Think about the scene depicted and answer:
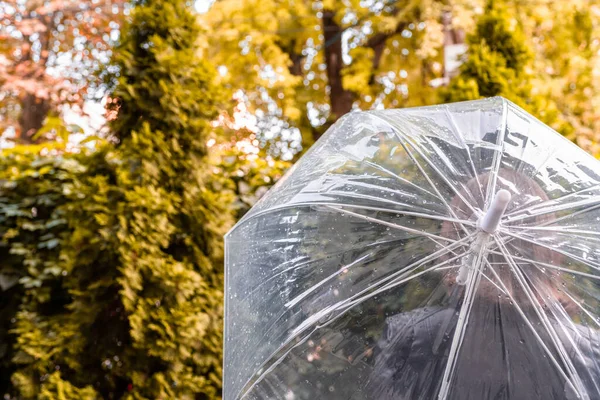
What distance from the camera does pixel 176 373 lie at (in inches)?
129

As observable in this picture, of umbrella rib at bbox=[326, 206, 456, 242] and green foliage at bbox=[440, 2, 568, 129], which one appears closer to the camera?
umbrella rib at bbox=[326, 206, 456, 242]

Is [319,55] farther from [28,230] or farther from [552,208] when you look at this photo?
[552,208]

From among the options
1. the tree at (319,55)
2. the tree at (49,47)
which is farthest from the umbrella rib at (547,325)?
the tree at (319,55)

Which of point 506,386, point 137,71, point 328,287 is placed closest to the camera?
point 506,386

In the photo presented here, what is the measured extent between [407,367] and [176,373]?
196cm

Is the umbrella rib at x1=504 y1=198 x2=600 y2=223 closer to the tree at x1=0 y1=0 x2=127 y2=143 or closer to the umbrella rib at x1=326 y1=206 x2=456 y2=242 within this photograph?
the umbrella rib at x1=326 y1=206 x2=456 y2=242

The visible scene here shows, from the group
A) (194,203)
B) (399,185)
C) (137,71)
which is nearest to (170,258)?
(194,203)

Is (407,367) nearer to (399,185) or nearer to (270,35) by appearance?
(399,185)

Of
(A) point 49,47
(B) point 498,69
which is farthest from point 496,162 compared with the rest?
(A) point 49,47

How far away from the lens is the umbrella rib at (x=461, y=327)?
1615 mm

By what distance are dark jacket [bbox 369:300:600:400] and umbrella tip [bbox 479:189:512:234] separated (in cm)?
26

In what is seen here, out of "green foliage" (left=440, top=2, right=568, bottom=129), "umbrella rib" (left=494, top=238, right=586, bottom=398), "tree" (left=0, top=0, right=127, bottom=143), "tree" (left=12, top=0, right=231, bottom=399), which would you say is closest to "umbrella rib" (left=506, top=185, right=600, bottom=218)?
"umbrella rib" (left=494, top=238, right=586, bottom=398)

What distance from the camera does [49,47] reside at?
10.2 metres

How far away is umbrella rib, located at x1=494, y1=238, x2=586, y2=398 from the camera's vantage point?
62.8 inches
